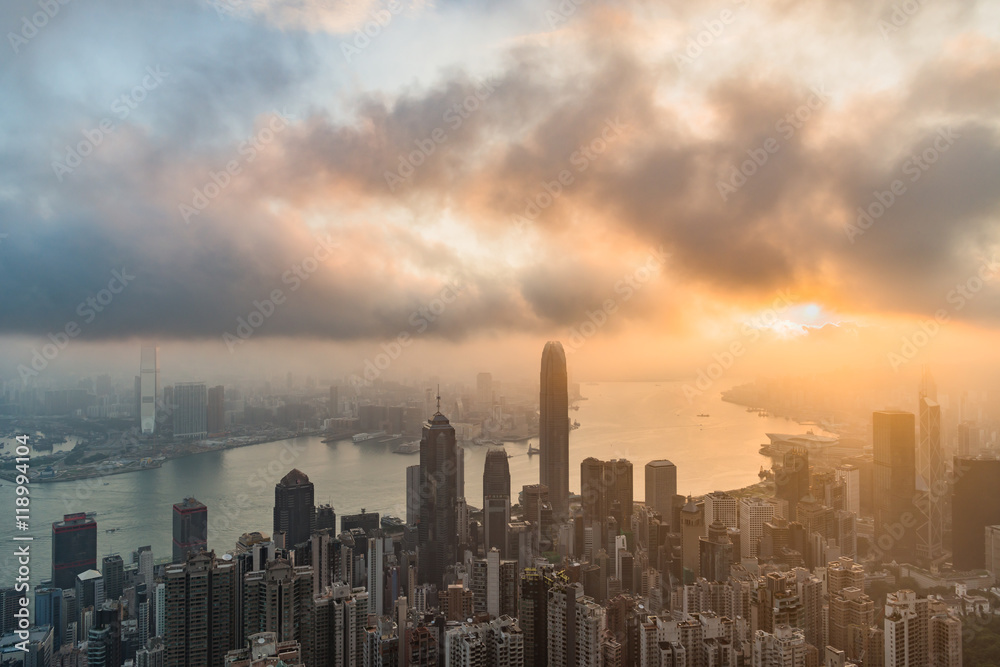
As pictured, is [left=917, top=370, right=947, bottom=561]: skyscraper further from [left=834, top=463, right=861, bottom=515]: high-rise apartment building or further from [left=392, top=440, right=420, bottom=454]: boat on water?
[left=392, top=440, right=420, bottom=454]: boat on water

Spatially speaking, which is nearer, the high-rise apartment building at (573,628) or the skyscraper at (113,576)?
the high-rise apartment building at (573,628)

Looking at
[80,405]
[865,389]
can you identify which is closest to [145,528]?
[80,405]

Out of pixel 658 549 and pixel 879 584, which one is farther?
pixel 658 549

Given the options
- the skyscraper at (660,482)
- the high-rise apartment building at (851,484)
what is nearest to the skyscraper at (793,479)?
the high-rise apartment building at (851,484)

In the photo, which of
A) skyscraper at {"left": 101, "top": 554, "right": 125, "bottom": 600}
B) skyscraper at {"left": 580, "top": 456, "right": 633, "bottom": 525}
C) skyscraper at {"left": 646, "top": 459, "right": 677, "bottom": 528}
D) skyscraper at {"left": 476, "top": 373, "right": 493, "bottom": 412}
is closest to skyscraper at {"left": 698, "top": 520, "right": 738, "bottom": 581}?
skyscraper at {"left": 580, "top": 456, "right": 633, "bottom": 525}

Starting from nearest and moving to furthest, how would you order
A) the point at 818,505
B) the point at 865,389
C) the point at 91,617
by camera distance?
the point at 91,617 → the point at 818,505 → the point at 865,389

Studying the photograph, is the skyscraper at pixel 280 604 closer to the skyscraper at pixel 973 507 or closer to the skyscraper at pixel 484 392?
the skyscraper at pixel 973 507

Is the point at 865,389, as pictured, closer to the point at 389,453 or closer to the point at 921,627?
the point at 921,627
